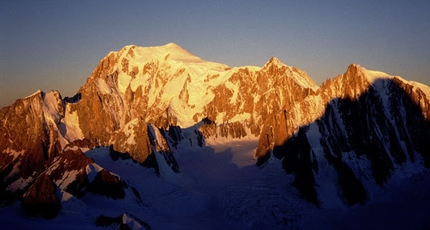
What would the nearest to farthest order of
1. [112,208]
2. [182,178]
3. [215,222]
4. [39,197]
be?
1. [39,197]
2. [112,208]
3. [215,222]
4. [182,178]

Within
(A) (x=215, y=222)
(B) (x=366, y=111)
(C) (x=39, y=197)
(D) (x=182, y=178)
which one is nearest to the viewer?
(C) (x=39, y=197)

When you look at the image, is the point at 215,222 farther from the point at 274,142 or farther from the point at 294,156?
the point at 274,142

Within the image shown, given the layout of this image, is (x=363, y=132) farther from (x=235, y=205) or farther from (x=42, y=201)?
(x=42, y=201)

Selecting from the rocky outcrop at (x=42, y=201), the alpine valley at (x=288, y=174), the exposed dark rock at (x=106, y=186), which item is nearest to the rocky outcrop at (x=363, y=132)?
the alpine valley at (x=288, y=174)

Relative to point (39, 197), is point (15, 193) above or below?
below

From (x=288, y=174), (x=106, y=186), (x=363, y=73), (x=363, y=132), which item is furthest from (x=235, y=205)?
(x=363, y=73)

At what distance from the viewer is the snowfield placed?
10599 cm

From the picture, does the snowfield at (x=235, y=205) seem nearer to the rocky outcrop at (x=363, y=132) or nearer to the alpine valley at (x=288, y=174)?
the alpine valley at (x=288, y=174)

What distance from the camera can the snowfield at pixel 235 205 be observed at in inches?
4173

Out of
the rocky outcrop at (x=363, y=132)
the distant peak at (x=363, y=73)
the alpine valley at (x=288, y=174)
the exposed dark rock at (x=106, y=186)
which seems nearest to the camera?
the exposed dark rock at (x=106, y=186)

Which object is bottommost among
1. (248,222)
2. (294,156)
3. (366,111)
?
(248,222)

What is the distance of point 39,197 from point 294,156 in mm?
76123

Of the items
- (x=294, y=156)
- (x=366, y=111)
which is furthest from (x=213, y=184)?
(x=366, y=111)

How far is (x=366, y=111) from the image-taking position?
145 meters
